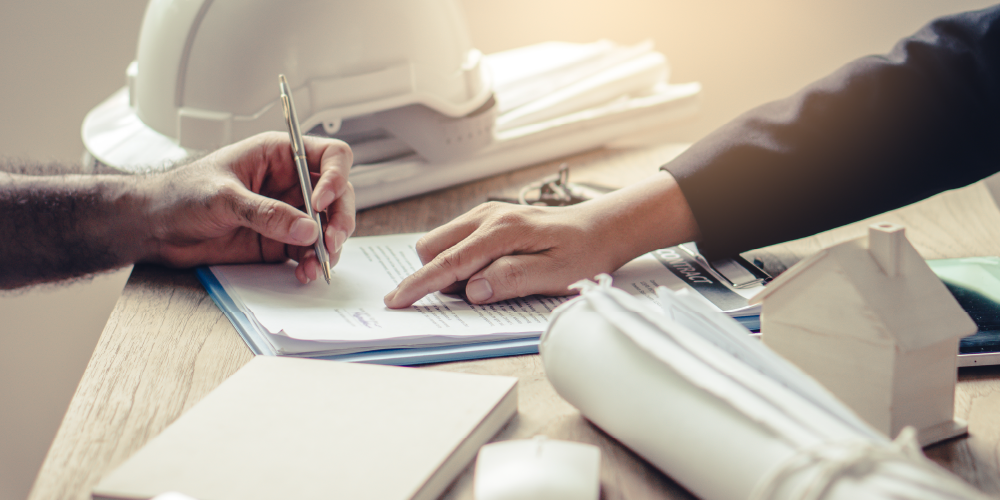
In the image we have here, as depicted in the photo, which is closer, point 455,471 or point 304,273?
point 455,471

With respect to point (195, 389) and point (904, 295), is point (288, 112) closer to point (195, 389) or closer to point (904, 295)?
point (195, 389)

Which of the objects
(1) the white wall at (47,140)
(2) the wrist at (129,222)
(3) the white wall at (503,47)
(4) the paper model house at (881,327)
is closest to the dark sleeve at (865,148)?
(4) the paper model house at (881,327)

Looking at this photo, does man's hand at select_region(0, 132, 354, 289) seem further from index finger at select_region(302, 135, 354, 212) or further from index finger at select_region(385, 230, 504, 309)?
index finger at select_region(385, 230, 504, 309)

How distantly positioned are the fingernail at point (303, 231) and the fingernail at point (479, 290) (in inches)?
5.8

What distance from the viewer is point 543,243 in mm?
584

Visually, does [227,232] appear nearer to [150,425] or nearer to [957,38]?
[150,425]

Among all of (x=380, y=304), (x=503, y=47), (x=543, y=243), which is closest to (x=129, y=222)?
(x=380, y=304)

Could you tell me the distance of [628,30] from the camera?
1424mm

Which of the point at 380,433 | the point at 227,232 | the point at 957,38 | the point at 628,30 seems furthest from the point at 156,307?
the point at 628,30

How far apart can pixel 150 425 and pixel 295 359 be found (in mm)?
88

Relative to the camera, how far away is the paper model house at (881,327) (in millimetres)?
314

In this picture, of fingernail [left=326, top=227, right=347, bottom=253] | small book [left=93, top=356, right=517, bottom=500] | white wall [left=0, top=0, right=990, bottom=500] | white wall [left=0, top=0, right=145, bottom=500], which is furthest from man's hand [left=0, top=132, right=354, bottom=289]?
white wall [left=0, top=0, right=990, bottom=500]

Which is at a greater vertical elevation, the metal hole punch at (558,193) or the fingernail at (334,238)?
the fingernail at (334,238)

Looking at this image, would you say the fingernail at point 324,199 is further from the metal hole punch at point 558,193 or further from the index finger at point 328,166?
the metal hole punch at point 558,193
